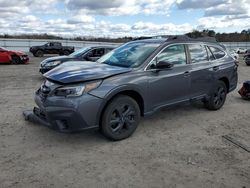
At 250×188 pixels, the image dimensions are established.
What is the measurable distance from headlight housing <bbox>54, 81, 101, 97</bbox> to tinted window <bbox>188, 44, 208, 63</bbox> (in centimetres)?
267

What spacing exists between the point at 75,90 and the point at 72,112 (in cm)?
34

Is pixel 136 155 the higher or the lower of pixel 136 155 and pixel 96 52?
the lower

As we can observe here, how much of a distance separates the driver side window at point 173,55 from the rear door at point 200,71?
0.77ft

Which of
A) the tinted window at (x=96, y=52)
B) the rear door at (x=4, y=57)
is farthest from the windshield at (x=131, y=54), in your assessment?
the rear door at (x=4, y=57)

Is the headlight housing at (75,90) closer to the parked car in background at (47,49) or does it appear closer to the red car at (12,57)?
the red car at (12,57)

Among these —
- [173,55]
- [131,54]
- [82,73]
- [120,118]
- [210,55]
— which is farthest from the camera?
[210,55]

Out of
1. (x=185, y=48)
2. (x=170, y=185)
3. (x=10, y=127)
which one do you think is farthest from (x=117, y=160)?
(x=185, y=48)

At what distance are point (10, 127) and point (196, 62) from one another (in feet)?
12.9

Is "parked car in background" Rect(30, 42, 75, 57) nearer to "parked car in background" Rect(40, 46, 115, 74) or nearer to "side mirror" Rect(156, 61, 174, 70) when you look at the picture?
"parked car in background" Rect(40, 46, 115, 74)

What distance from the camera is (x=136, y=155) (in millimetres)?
4898

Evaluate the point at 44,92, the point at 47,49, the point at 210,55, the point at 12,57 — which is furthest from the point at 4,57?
→ the point at 44,92

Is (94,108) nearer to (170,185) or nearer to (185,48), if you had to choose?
(170,185)

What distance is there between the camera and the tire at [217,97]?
752 cm

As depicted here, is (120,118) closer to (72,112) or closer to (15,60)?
(72,112)
